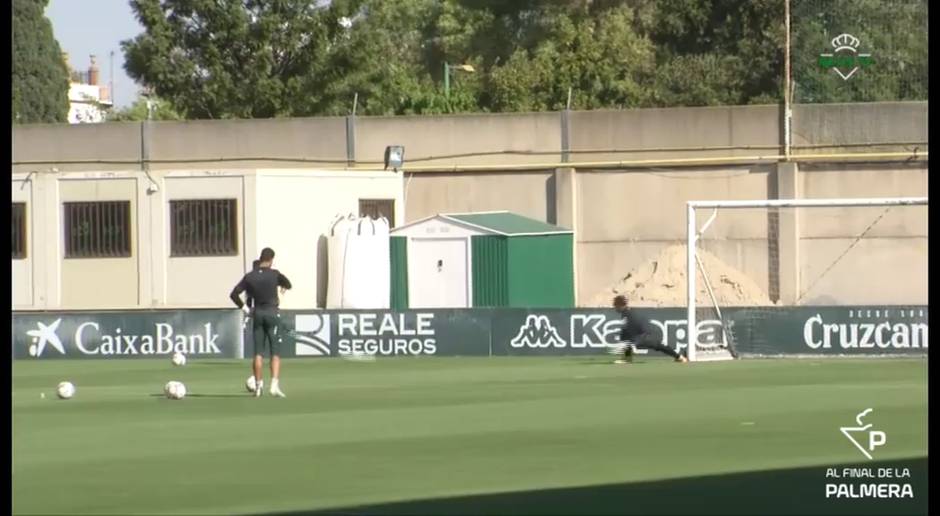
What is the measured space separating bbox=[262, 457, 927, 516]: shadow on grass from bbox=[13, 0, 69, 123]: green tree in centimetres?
3167

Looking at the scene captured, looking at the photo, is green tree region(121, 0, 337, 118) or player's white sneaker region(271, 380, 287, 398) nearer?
player's white sneaker region(271, 380, 287, 398)

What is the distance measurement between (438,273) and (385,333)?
285 inches

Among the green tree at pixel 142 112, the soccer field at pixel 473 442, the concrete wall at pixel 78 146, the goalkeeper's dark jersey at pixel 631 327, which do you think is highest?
the green tree at pixel 142 112

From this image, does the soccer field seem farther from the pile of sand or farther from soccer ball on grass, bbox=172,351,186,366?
the pile of sand

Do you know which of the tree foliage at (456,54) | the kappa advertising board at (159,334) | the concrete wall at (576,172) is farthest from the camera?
the tree foliage at (456,54)

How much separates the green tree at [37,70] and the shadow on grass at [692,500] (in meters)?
31.7

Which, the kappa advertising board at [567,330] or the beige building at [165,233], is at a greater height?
the beige building at [165,233]

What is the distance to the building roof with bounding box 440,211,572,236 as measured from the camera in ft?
134

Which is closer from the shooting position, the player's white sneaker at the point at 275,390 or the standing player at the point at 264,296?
the standing player at the point at 264,296

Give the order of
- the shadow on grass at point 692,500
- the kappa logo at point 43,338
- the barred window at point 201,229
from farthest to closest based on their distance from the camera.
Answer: the barred window at point 201,229
the kappa logo at point 43,338
the shadow on grass at point 692,500

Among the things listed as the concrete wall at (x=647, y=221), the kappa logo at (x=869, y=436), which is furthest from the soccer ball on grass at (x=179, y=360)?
the kappa logo at (x=869, y=436)

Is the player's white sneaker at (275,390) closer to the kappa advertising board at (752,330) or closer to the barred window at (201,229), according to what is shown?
the kappa advertising board at (752,330)

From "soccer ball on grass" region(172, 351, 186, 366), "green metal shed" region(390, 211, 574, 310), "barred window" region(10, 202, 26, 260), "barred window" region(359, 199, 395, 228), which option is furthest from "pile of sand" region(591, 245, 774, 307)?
"soccer ball on grass" region(172, 351, 186, 366)

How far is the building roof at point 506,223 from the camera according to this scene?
40822 mm
